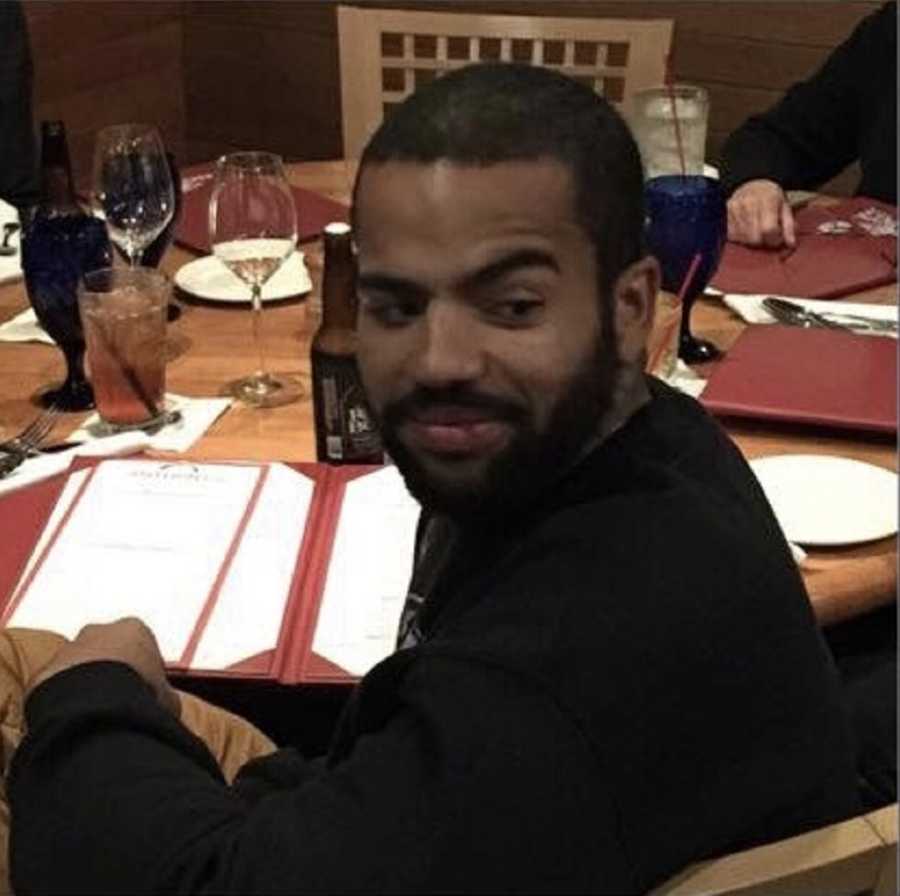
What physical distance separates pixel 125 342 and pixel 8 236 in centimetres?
60

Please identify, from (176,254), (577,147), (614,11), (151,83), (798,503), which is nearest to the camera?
(577,147)

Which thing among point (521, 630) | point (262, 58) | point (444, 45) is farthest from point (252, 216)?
point (262, 58)

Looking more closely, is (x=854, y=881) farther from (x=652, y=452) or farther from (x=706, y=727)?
(x=652, y=452)

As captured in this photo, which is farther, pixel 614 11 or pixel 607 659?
pixel 614 11

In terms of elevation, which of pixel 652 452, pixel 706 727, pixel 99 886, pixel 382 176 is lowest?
pixel 99 886

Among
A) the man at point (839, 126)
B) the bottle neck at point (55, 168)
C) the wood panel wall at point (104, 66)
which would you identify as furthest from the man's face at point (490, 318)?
the wood panel wall at point (104, 66)

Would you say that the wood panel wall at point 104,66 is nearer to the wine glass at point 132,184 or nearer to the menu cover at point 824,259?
the wine glass at point 132,184

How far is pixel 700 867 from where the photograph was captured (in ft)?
2.62

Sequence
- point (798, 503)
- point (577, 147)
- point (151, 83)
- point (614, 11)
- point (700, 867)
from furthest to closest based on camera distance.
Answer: point (151, 83) → point (614, 11) → point (798, 503) → point (577, 147) → point (700, 867)

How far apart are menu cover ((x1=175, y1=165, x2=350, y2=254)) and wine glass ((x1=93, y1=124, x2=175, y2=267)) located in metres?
0.18

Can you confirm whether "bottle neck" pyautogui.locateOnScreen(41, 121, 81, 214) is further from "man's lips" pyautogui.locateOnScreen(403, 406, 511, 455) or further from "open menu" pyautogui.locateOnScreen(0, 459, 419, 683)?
"man's lips" pyautogui.locateOnScreen(403, 406, 511, 455)

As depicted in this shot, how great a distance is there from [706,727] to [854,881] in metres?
0.11

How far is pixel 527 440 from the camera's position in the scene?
922 mm

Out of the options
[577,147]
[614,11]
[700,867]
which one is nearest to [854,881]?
[700,867]
